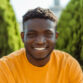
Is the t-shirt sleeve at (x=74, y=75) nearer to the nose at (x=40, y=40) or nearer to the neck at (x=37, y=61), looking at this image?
the neck at (x=37, y=61)

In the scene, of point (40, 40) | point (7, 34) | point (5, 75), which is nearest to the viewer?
point (40, 40)

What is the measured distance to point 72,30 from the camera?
5129 millimetres

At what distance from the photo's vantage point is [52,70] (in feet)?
8.23

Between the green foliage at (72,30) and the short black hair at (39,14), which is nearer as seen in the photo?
the short black hair at (39,14)

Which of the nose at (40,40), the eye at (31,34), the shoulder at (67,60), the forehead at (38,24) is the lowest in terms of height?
the shoulder at (67,60)

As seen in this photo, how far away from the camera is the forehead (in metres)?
2.28

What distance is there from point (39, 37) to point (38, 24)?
11cm

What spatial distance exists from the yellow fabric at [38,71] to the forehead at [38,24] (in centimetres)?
36

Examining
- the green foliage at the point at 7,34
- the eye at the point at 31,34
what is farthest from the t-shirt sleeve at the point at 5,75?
the green foliage at the point at 7,34

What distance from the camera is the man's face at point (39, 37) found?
7.47 ft

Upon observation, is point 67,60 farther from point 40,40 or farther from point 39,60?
point 40,40

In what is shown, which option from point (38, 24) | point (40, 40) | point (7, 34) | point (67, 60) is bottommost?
point (7, 34)

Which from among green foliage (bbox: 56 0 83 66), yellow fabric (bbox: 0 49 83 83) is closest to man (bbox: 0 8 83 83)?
yellow fabric (bbox: 0 49 83 83)

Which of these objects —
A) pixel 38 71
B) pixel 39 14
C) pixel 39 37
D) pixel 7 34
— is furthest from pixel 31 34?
pixel 7 34
